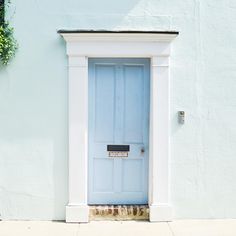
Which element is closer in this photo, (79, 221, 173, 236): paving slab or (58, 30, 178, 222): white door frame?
(79, 221, 173, 236): paving slab

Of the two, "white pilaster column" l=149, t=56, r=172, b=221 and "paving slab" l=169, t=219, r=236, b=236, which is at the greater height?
"white pilaster column" l=149, t=56, r=172, b=221

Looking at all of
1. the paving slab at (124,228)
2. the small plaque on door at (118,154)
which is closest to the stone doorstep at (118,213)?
the paving slab at (124,228)

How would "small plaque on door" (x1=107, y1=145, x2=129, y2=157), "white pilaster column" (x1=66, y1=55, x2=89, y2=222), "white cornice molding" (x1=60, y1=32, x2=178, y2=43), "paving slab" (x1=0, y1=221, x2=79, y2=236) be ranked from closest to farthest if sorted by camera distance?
"paving slab" (x1=0, y1=221, x2=79, y2=236) → "white cornice molding" (x1=60, y1=32, x2=178, y2=43) → "white pilaster column" (x1=66, y1=55, x2=89, y2=222) → "small plaque on door" (x1=107, y1=145, x2=129, y2=157)

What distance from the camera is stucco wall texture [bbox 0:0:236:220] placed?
5.73m

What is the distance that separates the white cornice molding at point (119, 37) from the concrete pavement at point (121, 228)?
9.54 ft

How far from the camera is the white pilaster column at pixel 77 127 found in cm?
570

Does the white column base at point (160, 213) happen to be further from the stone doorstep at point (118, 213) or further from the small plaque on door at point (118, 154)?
the small plaque on door at point (118, 154)

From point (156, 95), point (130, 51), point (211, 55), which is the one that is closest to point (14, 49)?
point (130, 51)

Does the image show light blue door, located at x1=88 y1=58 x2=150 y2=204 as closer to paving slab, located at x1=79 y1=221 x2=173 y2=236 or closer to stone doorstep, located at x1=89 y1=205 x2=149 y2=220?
stone doorstep, located at x1=89 y1=205 x2=149 y2=220

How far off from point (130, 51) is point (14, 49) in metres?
1.84

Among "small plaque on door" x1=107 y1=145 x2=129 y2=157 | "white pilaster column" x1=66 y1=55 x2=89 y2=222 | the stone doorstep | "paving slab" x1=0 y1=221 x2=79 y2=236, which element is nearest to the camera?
"paving slab" x1=0 y1=221 x2=79 y2=236

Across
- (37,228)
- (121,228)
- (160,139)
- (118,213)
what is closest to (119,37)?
(160,139)

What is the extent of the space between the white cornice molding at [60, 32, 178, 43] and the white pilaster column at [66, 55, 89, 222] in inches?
12.2

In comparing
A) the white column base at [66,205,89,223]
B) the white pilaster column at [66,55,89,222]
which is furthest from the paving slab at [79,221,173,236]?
the white pilaster column at [66,55,89,222]
